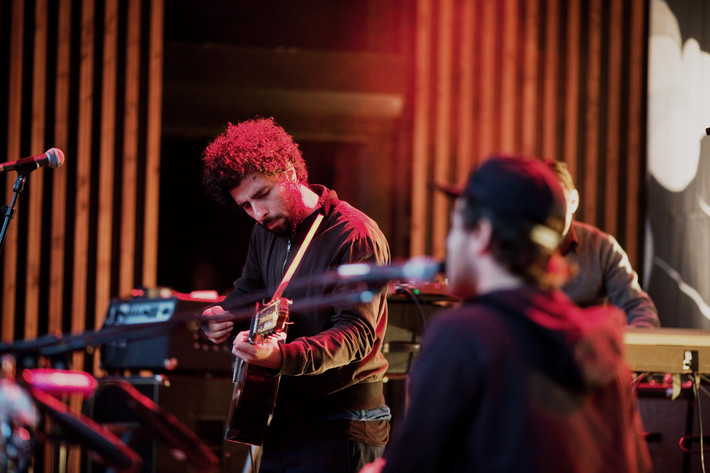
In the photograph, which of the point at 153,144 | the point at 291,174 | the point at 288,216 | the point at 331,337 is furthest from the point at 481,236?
the point at 153,144

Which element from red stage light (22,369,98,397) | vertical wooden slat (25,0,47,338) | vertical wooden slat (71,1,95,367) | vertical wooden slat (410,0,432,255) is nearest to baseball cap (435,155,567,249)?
red stage light (22,369,98,397)

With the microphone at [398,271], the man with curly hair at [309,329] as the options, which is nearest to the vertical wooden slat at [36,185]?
the man with curly hair at [309,329]

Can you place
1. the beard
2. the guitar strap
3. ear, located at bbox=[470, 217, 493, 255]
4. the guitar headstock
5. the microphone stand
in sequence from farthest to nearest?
the microphone stand
the beard
the guitar strap
the guitar headstock
ear, located at bbox=[470, 217, 493, 255]

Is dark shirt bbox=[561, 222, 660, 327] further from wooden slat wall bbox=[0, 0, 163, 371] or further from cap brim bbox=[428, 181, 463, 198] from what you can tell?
wooden slat wall bbox=[0, 0, 163, 371]

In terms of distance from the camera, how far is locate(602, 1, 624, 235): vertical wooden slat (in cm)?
605

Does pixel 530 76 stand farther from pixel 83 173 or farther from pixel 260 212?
pixel 260 212

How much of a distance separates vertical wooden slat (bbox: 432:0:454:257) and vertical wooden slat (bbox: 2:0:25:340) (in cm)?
285

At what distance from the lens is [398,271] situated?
1.62 metres

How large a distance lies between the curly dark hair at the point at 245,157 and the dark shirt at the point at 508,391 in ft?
5.31

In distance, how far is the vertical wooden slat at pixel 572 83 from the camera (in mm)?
6062

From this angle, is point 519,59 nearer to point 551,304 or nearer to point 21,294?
point 21,294

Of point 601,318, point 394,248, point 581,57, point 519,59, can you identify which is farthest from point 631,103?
point 601,318

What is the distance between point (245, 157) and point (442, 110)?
3.14 metres

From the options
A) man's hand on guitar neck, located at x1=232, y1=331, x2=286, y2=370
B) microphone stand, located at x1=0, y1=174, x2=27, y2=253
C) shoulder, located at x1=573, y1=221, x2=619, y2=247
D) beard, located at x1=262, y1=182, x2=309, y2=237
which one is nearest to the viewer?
man's hand on guitar neck, located at x1=232, y1=331, x2=286, y2=370
